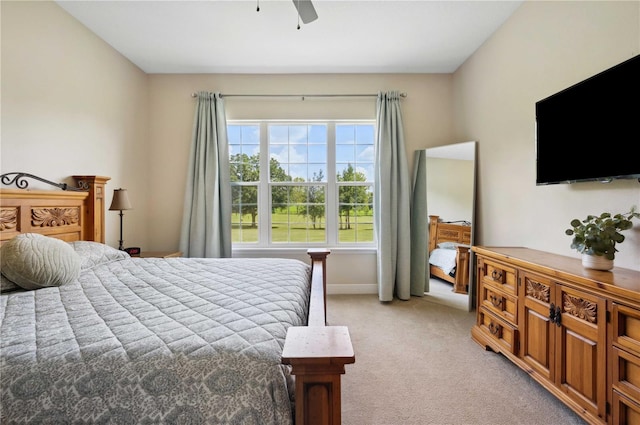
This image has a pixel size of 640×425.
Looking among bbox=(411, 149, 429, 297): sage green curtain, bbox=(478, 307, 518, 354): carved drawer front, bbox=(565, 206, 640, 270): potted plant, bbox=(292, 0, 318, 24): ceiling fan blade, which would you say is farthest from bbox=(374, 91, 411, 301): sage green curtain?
bbox=(565, 206, 640, 270): potted plant

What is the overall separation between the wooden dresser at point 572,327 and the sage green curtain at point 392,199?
1.35 metres

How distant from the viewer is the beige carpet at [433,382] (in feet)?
5.61

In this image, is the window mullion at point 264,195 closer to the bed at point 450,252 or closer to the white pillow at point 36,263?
the bed at point 450,252

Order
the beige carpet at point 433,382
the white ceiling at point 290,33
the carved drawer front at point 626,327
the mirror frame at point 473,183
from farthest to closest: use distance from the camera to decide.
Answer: the mirror frame at point 473,183 → the white ceiling at point 290,33 → the beige carpet at point 433,382 → the carved drawer front at point 626,327

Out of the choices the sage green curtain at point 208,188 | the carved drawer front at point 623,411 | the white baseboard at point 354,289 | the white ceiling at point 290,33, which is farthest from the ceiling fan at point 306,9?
the white baseboard at point 354,289

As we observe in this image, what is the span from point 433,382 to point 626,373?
3.28 ft

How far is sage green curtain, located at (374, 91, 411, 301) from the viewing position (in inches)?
144

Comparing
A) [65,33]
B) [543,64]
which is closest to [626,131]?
[543,64]

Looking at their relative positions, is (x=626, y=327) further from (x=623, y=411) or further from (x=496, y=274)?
(x=496, y=274)

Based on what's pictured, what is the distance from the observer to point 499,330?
2.26 m

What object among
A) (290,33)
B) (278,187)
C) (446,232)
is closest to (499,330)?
(446,232)

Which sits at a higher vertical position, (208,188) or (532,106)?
(532,106)

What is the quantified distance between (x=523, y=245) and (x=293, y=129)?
2.87 m

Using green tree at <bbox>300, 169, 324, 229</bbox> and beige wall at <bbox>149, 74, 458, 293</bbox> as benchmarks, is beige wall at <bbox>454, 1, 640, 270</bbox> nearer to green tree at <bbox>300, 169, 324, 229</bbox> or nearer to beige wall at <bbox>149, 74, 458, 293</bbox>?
beige wall at <bbox>149, 74, 458, 293</bbox>
